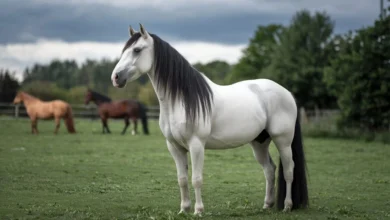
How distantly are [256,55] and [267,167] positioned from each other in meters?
51.9

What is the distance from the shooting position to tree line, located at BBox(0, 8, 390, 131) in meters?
23.8

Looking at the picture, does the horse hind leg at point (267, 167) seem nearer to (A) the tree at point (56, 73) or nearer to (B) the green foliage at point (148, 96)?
(B) the green foliage at point (148, 96)

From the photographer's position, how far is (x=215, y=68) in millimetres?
95188

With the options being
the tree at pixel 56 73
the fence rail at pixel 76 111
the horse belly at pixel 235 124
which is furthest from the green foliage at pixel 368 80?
the tree at pixel 56 73

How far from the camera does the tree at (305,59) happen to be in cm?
4216

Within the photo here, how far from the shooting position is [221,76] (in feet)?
294

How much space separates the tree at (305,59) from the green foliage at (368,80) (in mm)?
16472

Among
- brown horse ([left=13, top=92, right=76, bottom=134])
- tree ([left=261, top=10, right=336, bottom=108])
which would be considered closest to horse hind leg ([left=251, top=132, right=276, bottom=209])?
brown horse ([left=13, top=92, right=76, bottom=134])

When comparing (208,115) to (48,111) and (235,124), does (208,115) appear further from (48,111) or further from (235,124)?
(48,111)

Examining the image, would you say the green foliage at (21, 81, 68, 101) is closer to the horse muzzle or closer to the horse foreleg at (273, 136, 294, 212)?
the horse foreleg at (273, 136, 294, 212)

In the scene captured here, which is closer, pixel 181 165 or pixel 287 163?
pixel 181 165

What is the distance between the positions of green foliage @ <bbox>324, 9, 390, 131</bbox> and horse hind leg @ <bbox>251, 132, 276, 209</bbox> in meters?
16.9

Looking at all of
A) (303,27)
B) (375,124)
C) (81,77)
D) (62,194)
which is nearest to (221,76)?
(81,77)

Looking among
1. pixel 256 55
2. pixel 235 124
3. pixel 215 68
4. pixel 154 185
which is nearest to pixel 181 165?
pixel 235 124
